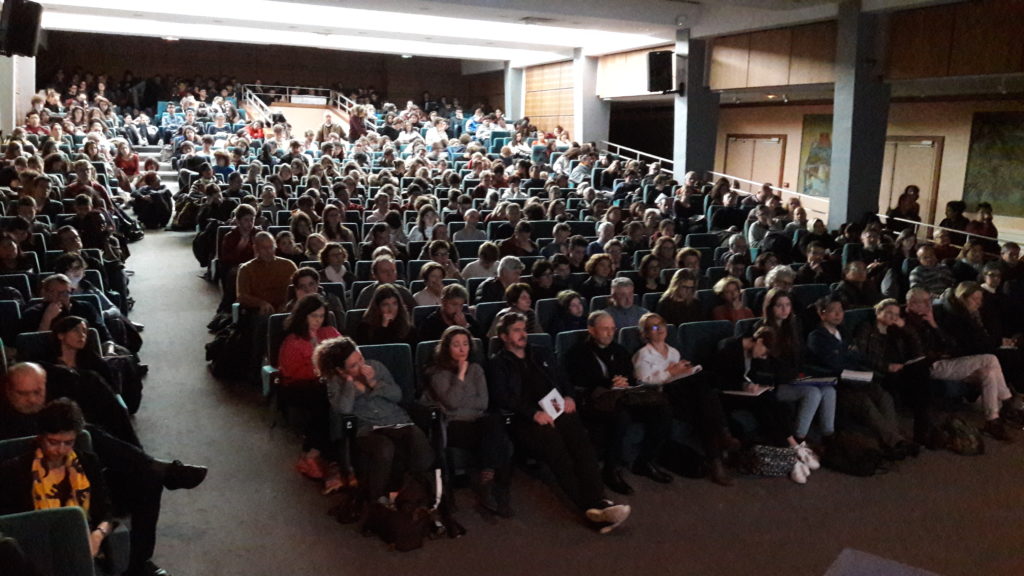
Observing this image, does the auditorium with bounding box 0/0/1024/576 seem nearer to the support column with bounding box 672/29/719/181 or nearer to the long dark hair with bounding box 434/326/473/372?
the long dark hair with bounding box 434/326/473/372

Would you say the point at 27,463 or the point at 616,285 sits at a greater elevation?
the point at 616,285

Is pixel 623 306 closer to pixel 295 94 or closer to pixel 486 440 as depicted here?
pixel 486 440

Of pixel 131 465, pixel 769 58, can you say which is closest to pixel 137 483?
pixel 131 465

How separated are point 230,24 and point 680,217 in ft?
31.0

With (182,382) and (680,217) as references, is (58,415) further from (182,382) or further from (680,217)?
(680,217)

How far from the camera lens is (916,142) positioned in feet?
42.2

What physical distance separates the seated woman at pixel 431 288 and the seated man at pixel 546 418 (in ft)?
4.15

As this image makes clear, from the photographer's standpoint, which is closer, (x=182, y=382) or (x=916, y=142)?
(x=182, y=382)

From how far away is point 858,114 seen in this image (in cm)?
973

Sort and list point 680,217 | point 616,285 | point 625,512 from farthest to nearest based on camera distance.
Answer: point 680,217 → point 616,285 → point 625,512

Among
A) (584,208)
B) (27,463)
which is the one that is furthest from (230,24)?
(27,463)

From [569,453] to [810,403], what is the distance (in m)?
1.55

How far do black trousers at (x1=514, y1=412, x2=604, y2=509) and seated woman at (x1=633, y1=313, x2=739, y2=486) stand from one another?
62 cm

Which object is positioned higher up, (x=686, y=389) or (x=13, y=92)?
(x=13, y=92)
